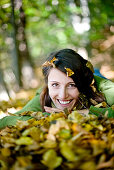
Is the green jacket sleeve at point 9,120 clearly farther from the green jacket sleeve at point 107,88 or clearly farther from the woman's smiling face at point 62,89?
the green jacket sleeve at point 107,88

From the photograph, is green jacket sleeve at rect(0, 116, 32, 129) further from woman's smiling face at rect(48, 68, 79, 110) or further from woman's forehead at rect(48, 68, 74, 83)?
woman's forehead at rect(48, 68, 74, 83)

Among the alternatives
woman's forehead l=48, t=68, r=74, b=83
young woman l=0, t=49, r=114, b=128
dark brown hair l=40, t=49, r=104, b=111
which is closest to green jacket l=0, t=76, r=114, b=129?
young woman l=0, t=49, r=114, b=128

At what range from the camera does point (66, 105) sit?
201 cm

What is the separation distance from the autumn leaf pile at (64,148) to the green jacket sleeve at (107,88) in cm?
95

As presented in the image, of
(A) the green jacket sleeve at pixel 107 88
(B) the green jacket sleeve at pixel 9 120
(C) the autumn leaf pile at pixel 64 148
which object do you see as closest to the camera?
(C) the autumn leaf pile at pixel 64 148

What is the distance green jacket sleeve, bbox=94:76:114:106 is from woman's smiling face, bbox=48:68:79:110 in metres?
0.46

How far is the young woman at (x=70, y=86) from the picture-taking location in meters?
1.90

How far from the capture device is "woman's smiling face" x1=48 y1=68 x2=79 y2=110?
1.89 m

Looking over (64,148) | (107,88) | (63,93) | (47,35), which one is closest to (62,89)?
(63,93)

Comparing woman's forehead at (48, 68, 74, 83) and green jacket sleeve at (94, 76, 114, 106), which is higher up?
woman's forehead at (48, 68, 74, 83)

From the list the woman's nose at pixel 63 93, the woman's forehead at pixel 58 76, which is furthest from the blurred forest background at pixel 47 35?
the woman's nose at pixel 63 93

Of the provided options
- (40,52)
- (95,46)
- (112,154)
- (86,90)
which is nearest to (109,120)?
(112,154)

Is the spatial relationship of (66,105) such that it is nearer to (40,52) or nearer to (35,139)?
(35,139)

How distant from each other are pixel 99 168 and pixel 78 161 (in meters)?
0.12
